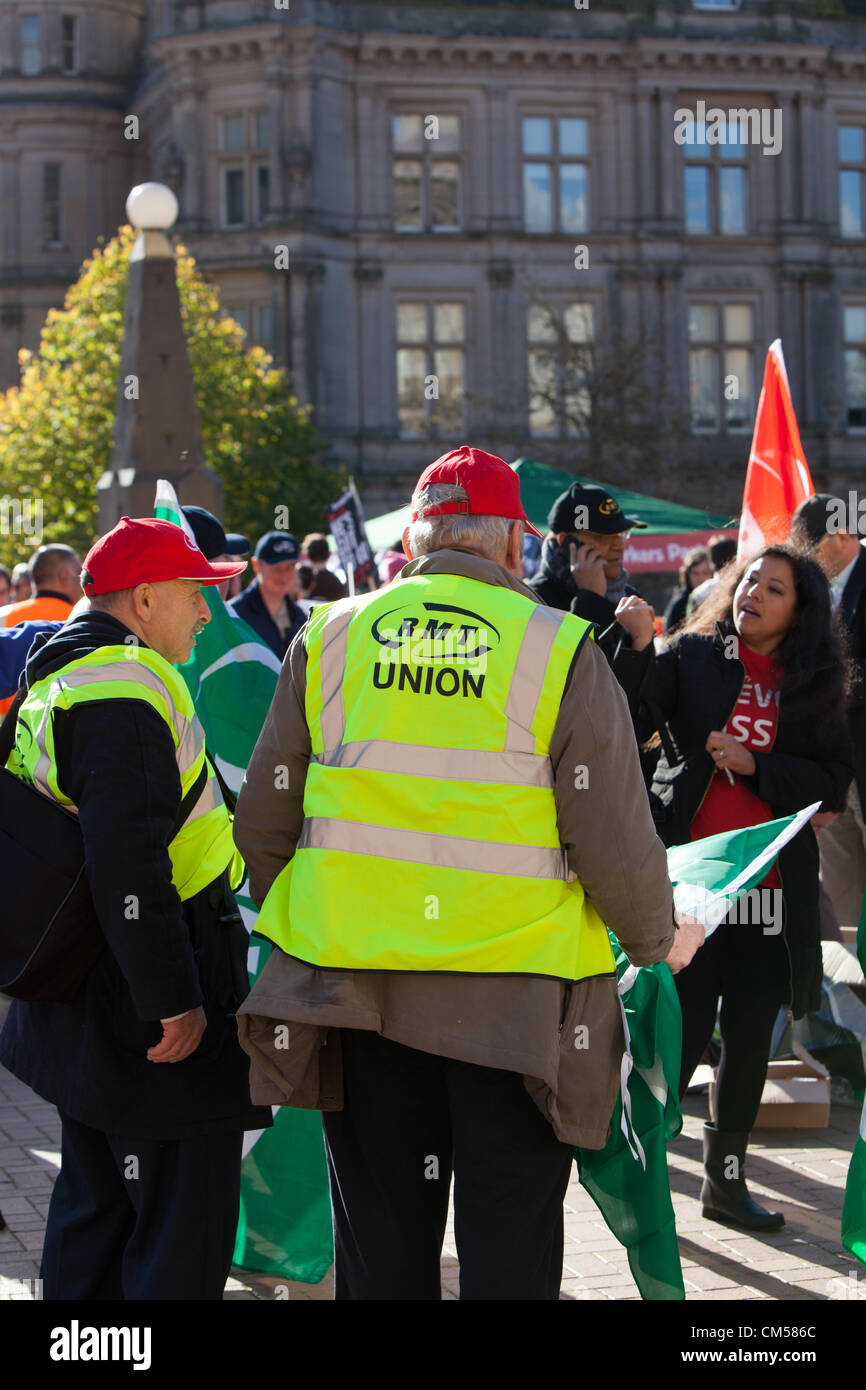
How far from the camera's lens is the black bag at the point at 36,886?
3.37 metres

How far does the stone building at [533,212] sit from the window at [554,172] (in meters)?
0.04

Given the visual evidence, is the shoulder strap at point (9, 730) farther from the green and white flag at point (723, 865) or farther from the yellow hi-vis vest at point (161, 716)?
the green and white flag at point (723, 865)

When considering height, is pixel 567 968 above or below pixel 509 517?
below

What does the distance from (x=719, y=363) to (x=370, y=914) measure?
31.2m

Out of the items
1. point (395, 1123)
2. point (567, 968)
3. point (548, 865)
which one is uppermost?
point (548, 865)

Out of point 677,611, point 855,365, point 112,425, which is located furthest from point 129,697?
point 855,365

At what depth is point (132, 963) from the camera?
3348 mm

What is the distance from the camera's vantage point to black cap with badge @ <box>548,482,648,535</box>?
5.39 meters

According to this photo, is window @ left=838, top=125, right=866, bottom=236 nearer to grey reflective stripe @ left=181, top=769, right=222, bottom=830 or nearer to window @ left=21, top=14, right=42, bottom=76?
window @ left=21, top=14, right=42, bottom=76
